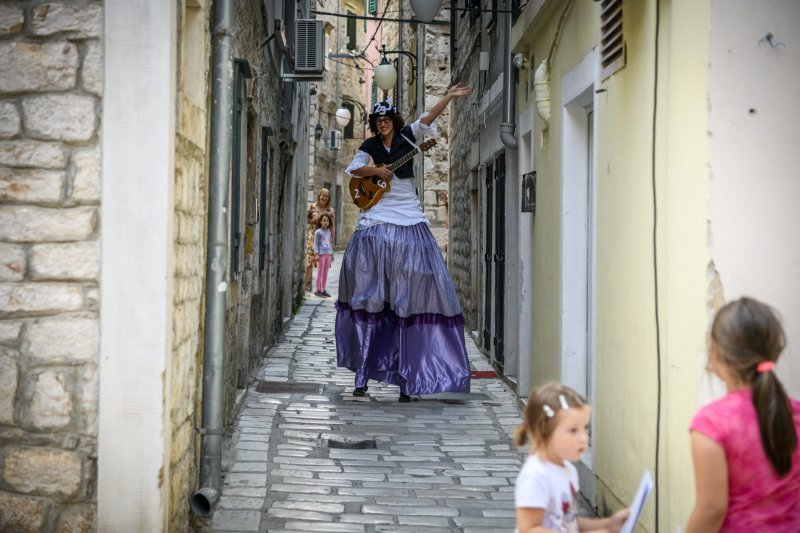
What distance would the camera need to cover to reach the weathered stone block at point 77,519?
4.25 meters

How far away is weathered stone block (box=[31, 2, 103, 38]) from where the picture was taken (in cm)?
425

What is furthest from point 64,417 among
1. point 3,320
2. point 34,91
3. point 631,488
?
point 631,488

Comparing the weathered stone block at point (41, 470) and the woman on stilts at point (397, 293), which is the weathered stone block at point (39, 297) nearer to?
the weathered stone block at point (41, 470)

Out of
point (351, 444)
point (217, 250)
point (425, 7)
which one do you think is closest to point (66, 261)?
point (217, 250)

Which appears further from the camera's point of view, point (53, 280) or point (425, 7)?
point (425, 7)

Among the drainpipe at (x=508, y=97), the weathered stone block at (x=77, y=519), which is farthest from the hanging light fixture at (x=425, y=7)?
the weathered stone block at (x=77, y=519)

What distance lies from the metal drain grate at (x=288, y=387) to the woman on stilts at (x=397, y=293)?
0.45 m

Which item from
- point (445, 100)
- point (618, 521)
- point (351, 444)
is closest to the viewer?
point (618, 521)

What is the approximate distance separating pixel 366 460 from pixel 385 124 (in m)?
3.15

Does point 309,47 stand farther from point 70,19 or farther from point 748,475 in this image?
point 748,475

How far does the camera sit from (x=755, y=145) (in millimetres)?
3711

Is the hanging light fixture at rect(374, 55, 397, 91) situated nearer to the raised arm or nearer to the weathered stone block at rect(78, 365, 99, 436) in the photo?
the raised arm

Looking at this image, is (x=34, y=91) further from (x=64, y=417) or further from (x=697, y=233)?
(x=697, y=233)

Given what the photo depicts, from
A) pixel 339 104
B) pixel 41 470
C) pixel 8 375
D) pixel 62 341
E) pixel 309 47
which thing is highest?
pixel 339 104
